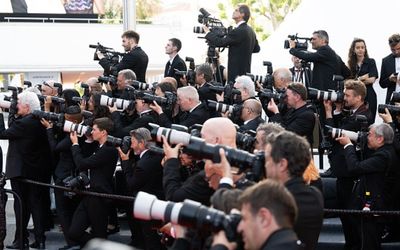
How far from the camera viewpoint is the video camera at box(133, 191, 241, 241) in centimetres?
Answer: 403

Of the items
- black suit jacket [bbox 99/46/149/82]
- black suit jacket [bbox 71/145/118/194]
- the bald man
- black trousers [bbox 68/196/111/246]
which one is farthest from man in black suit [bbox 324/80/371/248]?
black suit jacket [bbox 99/46/149/82]

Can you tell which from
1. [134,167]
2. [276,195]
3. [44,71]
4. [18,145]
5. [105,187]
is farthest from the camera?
[44,71]

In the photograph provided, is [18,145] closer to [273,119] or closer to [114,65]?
[114,65]

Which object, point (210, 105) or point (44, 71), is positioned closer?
point (210, 105)

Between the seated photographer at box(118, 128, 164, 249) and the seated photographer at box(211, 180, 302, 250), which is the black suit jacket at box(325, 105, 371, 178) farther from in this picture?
the seated photographer at box(211, 180, 302, 250)

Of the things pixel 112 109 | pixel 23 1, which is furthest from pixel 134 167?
pixel 23 1

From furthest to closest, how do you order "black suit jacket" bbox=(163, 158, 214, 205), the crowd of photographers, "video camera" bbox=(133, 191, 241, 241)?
"black suit jacket" bbox=(163, 158, 214, 205) → the crowd of photographers → "video camera" bbox=(133, 191, 241, 241)

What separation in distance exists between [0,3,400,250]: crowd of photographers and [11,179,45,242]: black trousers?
0.05 feet

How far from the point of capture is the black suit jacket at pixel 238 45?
1096cm

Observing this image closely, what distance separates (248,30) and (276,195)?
24.0 feet

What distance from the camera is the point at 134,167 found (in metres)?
8.23

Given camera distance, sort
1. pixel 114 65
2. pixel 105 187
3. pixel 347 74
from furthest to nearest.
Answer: pixel 114 65 → pixel 347 74 → pixel 105 187

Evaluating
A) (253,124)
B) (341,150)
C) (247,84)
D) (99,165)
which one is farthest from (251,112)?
(99,165)

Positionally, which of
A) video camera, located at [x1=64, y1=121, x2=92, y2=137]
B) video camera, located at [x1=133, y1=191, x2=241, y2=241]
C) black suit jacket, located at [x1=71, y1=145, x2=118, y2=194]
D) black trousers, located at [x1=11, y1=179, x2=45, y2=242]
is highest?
video camera, located at [x1=133, y1=191, x2=241, y2=241]
